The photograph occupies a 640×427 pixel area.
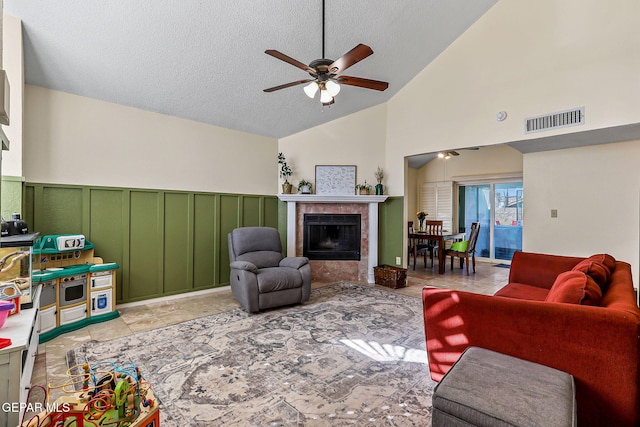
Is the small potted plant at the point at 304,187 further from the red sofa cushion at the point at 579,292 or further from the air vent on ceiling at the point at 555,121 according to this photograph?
the red sofa cushion at the point at 579,292

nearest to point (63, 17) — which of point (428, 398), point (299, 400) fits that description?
point (299, 400)

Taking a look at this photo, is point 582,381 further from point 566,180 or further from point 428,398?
point 566,180

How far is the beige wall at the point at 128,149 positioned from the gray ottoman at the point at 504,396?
403 cm

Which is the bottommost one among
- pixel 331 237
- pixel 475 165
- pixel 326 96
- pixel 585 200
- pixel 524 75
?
pixel 331 237

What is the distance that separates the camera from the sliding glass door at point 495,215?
688 centimetres

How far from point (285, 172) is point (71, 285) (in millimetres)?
3271

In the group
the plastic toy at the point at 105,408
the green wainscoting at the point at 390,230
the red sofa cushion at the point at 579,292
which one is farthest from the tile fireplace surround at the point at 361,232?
the plastic toy at the point at 105,408

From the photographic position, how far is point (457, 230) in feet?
25.4

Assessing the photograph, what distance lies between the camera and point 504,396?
A: 126 cm

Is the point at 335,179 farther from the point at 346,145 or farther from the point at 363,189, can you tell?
the point at 346,145

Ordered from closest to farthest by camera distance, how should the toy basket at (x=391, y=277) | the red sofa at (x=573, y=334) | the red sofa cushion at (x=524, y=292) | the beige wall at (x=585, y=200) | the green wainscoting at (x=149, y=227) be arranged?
the red sofa at (x=573, y=334)
the red sofa cushion at (x=524, y=292)
the green wainscoting at (x=149, y=227)
the beige wall at (x=585, y=200)
the toy basket at (x=391, y=277)

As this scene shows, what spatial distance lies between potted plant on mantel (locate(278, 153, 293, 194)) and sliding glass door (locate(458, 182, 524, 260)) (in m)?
4.79

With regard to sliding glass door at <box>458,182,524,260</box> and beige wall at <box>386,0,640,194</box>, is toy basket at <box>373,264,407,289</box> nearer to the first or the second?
beige wall at <box>386,0,640,194</box>

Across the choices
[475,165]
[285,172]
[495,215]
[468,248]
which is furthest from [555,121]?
[495,215]
